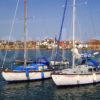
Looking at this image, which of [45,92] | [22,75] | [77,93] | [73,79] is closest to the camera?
[77,93]

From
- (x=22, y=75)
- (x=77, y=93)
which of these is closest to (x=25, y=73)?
(x=22, y=75)

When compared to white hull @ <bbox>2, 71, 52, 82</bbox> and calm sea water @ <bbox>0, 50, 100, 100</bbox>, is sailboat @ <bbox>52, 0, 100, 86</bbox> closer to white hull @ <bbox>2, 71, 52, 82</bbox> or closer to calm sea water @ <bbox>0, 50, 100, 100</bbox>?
calm sea water @ <bbox>0, 50, 100, 100</bbox>

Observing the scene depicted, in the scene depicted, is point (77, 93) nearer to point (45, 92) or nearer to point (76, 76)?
point (76, 76)

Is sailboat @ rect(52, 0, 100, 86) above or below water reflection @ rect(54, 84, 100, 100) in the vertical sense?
above

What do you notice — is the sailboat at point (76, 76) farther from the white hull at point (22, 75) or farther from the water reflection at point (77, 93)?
the white hull at point (22, 75)

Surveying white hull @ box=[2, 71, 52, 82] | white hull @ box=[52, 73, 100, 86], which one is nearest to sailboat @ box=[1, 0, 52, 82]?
white hull @ box=[2, 71, 52, 82]

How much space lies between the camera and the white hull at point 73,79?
38.2 meters

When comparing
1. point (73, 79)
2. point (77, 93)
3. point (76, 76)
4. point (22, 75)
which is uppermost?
point (76, 76)

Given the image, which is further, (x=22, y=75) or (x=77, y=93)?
(x=22, y=75)

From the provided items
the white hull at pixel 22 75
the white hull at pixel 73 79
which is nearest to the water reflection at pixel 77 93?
the white hull at pixel 73 79

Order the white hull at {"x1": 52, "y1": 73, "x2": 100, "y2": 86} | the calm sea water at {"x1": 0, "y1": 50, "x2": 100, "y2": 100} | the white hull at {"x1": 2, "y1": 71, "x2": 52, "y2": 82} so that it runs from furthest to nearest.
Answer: the white hull at {"x1": 2, "y1": 71, "x2": 52, "y2": 82} < the white hull at {"x1": 52, "y1": 73, "x2": 100, "y2": 86} < the calm sea water at {"x1": 0, "y1": 50, "x2": 100, "y2": 100}

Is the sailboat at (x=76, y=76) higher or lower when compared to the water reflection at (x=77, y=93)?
higher

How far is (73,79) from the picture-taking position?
38875 mm

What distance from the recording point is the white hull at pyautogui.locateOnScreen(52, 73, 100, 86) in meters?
38.2
